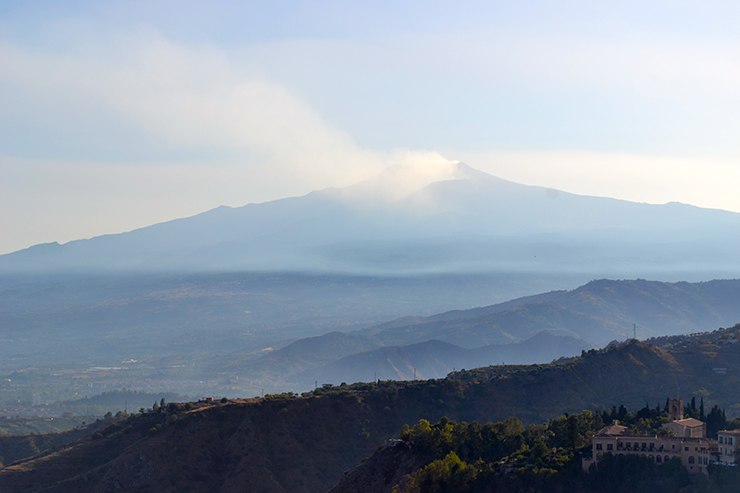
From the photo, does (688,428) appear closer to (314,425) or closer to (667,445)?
(667,445)

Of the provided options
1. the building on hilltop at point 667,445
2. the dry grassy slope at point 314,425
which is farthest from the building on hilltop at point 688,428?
the dry grassy slope at point 314,425

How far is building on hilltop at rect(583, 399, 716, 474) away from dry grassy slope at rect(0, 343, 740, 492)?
39341 millimetres

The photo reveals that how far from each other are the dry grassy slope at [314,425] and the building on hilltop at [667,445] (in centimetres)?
3934

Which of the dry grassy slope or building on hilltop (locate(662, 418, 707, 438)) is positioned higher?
building on hilltop (locate(662, 418, 707, 438))

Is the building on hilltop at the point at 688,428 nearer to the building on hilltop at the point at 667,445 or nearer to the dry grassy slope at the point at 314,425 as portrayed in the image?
the building on hilltop at the point at 667,445

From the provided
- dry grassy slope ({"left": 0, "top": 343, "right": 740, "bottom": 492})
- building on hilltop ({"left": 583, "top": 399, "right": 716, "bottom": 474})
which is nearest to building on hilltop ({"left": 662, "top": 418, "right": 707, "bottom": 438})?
building on hilltop ({"left": 583, "top": 399, "right": 716, "bottom": 474})

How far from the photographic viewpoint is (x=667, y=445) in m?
73.2

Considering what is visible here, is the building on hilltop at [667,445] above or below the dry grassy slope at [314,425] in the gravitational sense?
above

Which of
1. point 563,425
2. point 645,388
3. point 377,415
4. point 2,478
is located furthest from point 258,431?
point 645,388

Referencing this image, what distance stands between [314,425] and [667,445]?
52193 millimetres

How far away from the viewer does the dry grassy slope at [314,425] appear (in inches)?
4053

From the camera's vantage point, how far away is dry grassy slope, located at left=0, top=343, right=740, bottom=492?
103m

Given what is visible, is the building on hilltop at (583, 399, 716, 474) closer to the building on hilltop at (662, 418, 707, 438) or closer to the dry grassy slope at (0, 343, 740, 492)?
the building on hilltop at (662, 418, 707, 438)

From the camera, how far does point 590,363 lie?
136375mm
